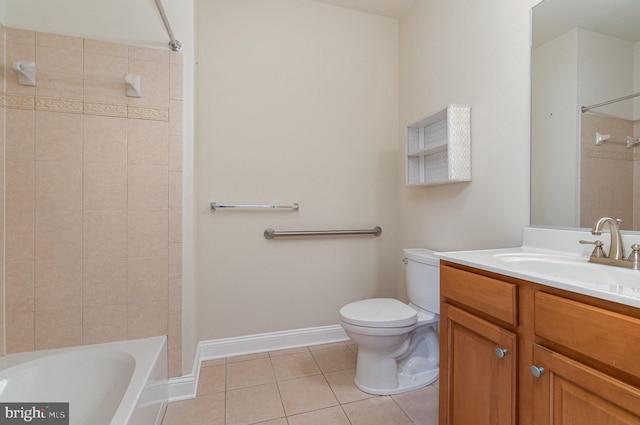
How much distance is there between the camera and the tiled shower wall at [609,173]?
3.34ft

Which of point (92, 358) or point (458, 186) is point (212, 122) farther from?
point (458, 186)

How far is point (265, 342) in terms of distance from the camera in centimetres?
204

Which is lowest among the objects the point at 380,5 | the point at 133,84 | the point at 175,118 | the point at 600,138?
the point at 600,138

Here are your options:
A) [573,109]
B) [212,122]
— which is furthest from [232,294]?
[573,109]

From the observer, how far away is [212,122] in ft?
6.31

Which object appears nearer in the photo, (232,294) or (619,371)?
(619,371)

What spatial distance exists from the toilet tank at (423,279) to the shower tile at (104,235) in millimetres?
1653

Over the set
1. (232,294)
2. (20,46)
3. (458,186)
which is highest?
(20,46)

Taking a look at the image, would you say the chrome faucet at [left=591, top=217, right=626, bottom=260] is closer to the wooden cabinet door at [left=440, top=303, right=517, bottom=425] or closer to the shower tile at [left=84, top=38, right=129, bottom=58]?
→ the wooden cabinet door at [left=440, top=303, right=517, bottom=425]

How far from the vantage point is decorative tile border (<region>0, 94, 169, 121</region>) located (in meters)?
1.40

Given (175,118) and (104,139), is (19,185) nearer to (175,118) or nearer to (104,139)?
(104,139)

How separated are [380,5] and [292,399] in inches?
107

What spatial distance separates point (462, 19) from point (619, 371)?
6.02 ft

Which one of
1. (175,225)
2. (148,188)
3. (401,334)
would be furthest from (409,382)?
(148,188)
